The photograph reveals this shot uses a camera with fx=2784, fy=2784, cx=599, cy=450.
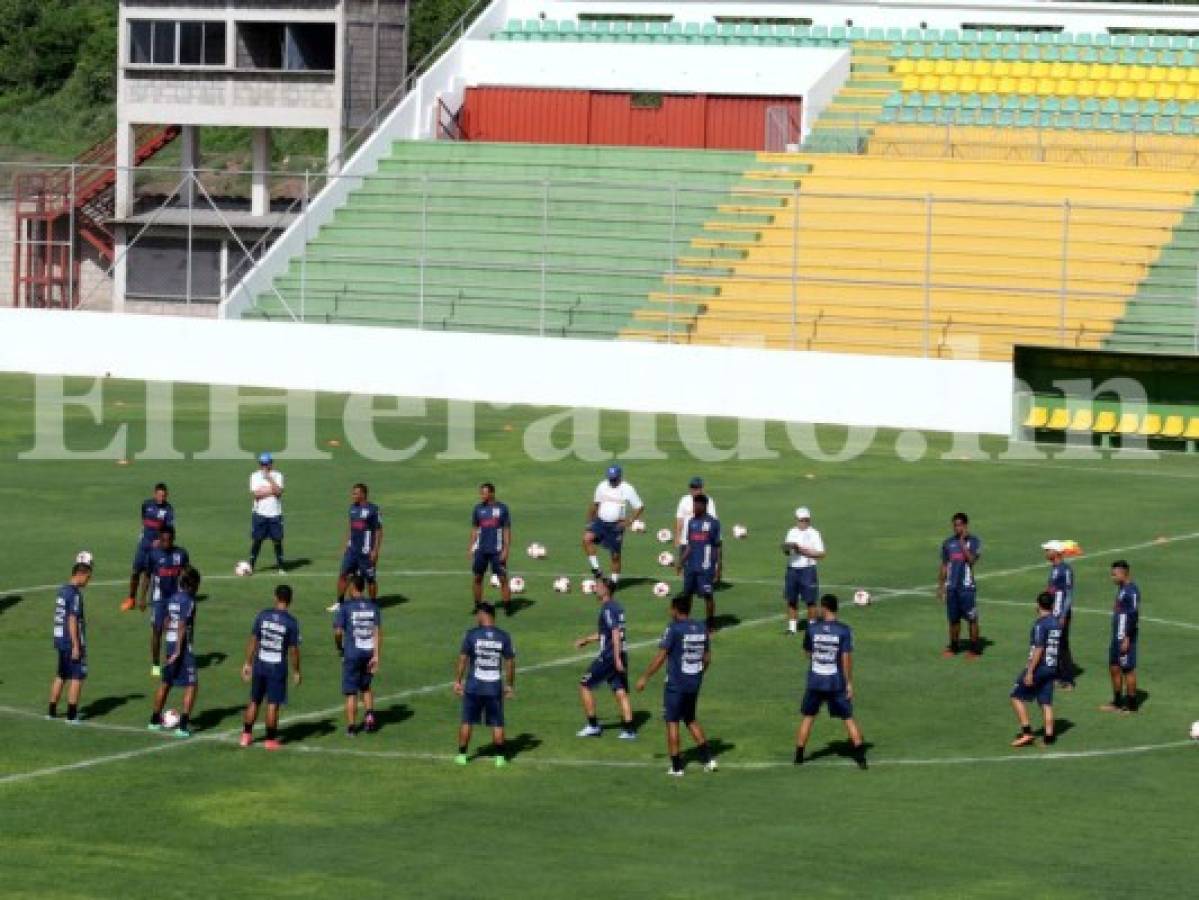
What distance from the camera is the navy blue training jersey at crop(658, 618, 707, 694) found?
84.3 ft

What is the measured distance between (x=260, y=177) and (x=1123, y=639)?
1804 inches

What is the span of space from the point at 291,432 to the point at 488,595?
18284 mm

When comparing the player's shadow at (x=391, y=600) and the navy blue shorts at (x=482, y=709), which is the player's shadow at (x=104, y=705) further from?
the player's shadow at (x=391, y=600)

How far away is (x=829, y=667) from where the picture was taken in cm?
2603

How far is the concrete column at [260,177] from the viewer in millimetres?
71500

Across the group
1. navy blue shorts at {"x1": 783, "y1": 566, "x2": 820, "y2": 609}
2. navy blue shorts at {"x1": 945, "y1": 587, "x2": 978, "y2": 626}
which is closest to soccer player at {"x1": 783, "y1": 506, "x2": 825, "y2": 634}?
navy blue shorts at {"x1": 783, "y1": 566, "x2": 820, "y2": 609}

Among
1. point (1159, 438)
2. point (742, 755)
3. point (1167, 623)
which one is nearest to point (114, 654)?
point (742, 755)

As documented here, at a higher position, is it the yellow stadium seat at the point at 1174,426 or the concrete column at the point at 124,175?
the concrete column at the point at 124,175

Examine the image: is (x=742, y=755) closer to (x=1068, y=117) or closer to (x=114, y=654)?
(x=114, y=654)

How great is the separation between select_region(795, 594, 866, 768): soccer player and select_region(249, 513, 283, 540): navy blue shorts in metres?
12.0

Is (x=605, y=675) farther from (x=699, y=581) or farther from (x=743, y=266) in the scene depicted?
(x=743, y=266)

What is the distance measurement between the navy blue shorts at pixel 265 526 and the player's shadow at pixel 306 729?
28.7 feet

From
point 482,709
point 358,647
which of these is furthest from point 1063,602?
point 358,647

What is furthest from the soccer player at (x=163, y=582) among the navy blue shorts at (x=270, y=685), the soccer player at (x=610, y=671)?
the soccer player at (x=610, y=671)
